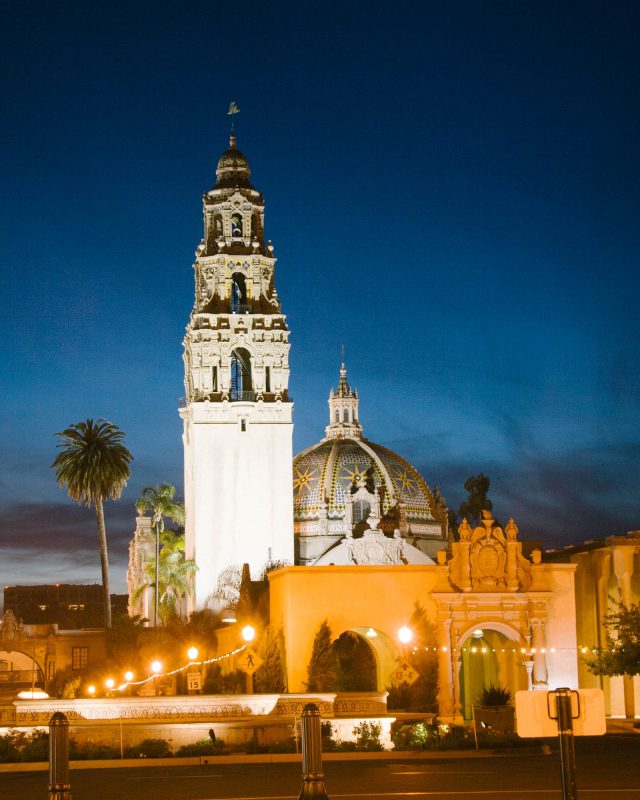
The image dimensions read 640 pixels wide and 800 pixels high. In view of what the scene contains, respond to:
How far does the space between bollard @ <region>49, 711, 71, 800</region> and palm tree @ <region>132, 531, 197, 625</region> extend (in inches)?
2567

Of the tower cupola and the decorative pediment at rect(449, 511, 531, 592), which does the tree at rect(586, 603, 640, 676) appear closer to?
the decorative pediment at rect(449, 511, 531, 592)

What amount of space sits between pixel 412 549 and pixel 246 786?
55754mm

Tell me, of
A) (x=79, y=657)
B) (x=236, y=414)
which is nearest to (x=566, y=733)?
(x=236, y=414)

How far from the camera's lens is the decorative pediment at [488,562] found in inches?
1813

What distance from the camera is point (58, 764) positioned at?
499 inches

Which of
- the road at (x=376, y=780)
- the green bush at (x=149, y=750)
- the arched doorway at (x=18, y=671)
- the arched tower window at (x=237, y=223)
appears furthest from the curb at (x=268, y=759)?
the arched tower window at (x=237, y=223)

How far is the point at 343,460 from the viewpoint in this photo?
93.3 m

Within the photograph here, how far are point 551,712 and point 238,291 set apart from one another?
7536cm

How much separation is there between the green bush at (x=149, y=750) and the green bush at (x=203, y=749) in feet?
1.07

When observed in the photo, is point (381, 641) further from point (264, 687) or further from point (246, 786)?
point (246, 786)

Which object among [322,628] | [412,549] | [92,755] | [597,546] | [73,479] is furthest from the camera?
[412,549]

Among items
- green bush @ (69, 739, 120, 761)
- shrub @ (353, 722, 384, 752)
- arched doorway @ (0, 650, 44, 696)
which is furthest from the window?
shrub @ (353, 722, 384, 752)

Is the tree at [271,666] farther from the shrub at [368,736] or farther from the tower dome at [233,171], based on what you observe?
the tower dome at [233,171]

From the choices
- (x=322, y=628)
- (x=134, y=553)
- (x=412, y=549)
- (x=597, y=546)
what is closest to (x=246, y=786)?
(x=322, y=628)
